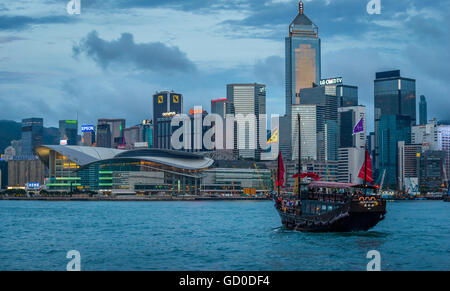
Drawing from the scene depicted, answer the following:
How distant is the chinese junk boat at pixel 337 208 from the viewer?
5362 cm

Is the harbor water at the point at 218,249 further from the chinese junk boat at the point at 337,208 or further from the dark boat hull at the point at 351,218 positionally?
the chinese junk boat at the point at 337,208

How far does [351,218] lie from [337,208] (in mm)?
1613

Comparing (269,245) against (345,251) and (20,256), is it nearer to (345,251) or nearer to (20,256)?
(345,251)

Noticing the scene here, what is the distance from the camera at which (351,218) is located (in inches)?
2120

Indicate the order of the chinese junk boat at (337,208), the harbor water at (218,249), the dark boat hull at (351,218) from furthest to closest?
the chinese junk boat at (337,208) → the dark boat hull at (351,218) → the harbor water at (218,249)

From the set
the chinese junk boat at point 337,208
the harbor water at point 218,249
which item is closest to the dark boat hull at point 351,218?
the chinese junk boat at point 337,208

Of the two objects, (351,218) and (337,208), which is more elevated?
(337,208)

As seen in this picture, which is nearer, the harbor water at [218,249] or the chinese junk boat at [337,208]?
the harbor water at [218,249]

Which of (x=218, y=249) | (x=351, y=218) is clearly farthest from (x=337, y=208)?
(x=218, y=249)

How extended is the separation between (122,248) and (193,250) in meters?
5.88

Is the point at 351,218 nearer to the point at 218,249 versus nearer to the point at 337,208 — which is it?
the point at 337,208

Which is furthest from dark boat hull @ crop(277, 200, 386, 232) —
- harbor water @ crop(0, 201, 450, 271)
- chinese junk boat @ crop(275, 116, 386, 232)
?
harbor water @ crop(0, 201, 450, 271)
